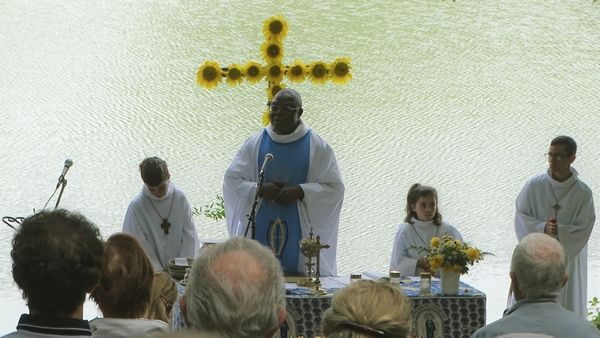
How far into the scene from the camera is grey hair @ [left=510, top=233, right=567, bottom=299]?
11.8ft

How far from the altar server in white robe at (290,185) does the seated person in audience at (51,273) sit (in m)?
3.68

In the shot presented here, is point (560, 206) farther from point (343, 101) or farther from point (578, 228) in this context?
point (343, 101)

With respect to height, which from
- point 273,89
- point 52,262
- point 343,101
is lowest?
point 52,262

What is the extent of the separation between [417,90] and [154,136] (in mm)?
2639

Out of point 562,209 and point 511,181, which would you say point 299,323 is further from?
point 511,181

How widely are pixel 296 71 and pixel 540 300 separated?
3.64 m

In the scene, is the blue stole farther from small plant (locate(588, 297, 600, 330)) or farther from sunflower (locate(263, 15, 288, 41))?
small plant (locate(588, 297, 600, 330))

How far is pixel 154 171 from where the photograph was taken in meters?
6.64

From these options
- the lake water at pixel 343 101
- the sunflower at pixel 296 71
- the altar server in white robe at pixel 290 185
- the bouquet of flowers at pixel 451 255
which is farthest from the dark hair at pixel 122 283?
the lake water at pixel 343 101

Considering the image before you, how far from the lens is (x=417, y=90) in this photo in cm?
1145

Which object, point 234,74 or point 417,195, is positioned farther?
point 234,74

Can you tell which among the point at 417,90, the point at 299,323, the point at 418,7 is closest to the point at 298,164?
the point at 299,323

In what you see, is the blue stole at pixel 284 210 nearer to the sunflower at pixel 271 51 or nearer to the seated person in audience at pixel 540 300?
the sunflower at pixel 271 51

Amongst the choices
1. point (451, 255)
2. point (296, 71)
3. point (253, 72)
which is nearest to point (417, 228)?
point (451, 255)
